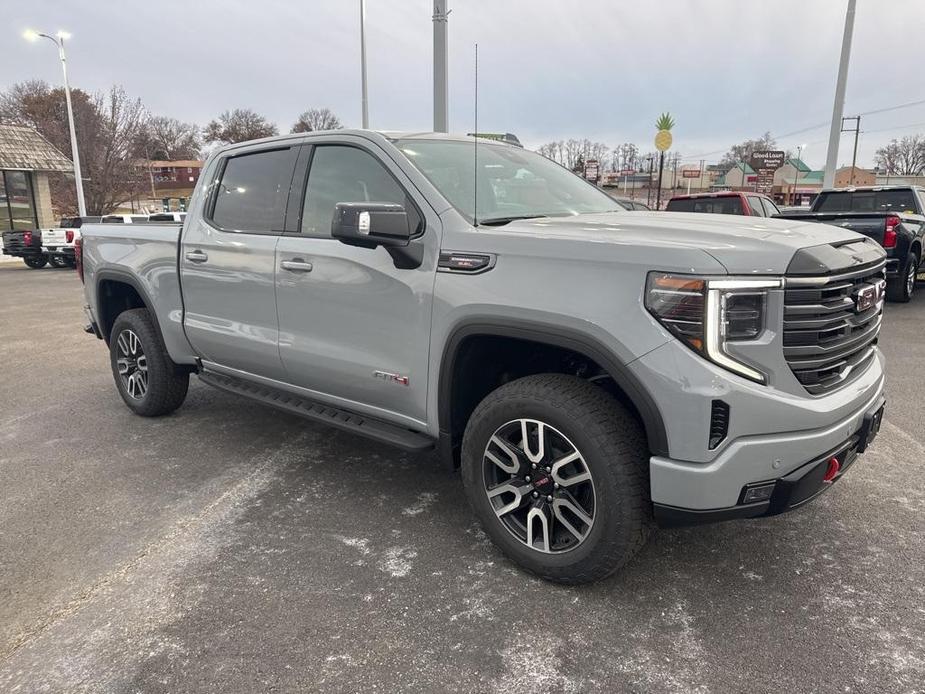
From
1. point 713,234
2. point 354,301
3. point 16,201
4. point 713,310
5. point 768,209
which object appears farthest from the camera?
point 16,201

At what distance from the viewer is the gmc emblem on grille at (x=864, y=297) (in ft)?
8.94

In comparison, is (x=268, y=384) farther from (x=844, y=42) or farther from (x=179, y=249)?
(x=844, y=42)

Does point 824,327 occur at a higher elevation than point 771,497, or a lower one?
higher

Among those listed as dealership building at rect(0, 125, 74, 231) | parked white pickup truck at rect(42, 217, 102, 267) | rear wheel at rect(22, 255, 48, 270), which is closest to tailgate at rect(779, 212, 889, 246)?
parked white pickup truck at rect(42, 217, 102, 267)

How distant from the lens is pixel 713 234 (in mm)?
2582

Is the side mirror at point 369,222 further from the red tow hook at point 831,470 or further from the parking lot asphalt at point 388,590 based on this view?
the red tow hook at point 831,470

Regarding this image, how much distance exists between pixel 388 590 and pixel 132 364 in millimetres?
3434

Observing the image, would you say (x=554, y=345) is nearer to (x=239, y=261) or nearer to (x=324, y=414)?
(x=324, y=414)

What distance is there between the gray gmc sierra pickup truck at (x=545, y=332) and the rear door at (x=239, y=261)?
17 mm

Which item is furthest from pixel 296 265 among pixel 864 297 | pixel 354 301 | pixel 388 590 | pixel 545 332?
pixel 864 297

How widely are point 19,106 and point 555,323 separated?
172 feet

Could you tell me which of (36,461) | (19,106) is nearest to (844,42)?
(36,461)

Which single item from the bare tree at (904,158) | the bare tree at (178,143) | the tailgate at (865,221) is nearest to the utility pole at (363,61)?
the tailgate at (865,221)

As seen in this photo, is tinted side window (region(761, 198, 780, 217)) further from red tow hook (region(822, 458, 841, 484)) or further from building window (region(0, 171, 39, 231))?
building window (region(0, 171, 39, 231))
